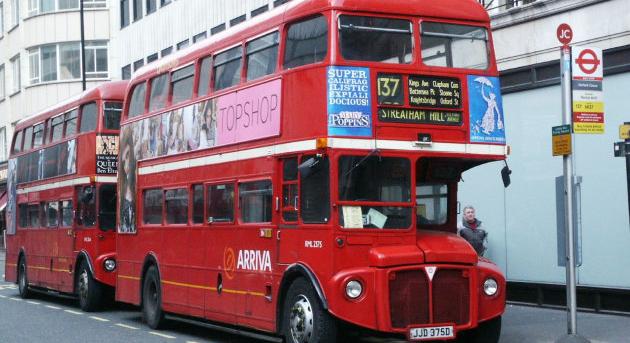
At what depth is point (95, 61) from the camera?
5112 centimetres

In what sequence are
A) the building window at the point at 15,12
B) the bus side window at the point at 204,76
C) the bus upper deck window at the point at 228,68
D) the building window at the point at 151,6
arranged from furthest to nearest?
the building window at the point at 15,12, the building window at the point at 151,6, the bus side window at the point at 204,76, the bus upper deck window at the point at 228,68

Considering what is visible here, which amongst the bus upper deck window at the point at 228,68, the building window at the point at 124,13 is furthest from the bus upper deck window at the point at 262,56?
the building window at the point at 124,13

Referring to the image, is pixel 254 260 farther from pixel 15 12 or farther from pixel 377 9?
pixel 15 12

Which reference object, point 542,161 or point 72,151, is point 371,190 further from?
point 72,151

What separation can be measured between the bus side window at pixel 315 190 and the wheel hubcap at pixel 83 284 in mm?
9971

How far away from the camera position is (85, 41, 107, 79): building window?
2012 inches

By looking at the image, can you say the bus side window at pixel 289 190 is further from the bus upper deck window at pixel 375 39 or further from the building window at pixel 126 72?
the building window at pixel 126 72

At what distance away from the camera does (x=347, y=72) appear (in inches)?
491

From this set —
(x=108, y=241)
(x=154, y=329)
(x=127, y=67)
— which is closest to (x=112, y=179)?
(x=108, y=241)

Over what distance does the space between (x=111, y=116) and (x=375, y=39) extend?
1046 cm

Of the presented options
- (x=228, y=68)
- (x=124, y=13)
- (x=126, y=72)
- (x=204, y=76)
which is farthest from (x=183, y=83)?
(x=124, y=13)

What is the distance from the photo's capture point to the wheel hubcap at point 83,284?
71.5ft

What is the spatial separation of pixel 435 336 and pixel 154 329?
7069 mm

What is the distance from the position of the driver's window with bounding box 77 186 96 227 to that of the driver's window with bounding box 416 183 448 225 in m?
9.80
